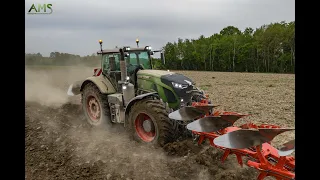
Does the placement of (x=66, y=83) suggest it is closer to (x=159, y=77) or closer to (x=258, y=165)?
(x=159, y=77)

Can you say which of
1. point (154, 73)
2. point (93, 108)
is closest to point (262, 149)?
point (154, 73)

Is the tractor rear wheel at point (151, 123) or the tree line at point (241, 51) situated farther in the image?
the tree line at point (241, 51)

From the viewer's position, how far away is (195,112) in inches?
199

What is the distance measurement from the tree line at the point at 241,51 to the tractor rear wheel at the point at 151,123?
20.4 meters

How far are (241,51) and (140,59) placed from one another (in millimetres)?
42048

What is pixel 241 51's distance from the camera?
45.9 m

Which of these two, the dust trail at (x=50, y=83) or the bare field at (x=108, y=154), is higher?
the dust trail at (x=50, y=83)

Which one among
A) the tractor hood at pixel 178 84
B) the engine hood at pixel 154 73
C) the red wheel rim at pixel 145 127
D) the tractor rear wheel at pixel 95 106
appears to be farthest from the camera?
the tractor rear wheel at pixel 95 106

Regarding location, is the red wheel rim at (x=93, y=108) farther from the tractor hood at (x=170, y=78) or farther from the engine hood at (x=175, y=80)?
the engine hood at (x=175, y=80)

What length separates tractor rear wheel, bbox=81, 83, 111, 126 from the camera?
695cm

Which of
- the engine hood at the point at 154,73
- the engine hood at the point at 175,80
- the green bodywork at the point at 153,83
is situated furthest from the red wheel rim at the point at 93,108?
the engine hood at the point at 175,80

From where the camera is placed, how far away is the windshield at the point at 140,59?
22.2 feet
